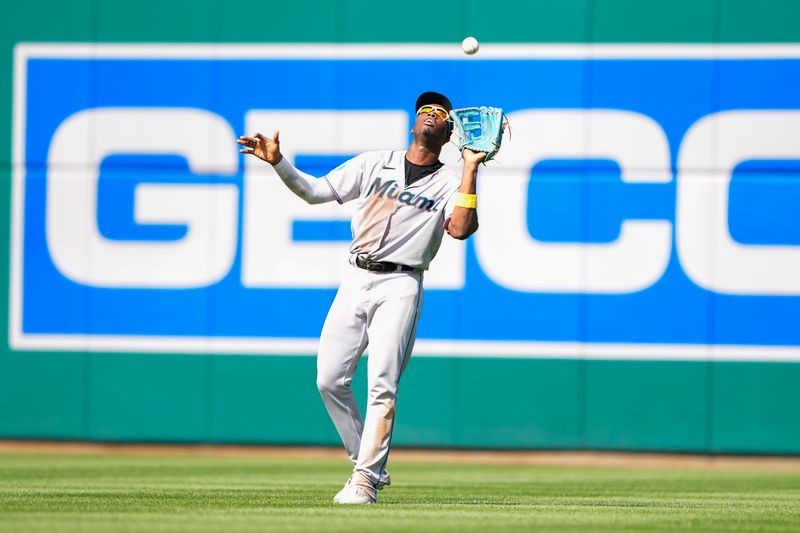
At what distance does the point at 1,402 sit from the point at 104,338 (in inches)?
47.4

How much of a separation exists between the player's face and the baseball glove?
7cm

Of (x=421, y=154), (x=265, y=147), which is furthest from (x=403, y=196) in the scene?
(x=265, y=147)

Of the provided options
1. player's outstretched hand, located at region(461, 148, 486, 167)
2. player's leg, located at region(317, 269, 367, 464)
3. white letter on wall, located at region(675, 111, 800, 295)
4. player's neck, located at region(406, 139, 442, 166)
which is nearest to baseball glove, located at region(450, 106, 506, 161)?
player's outstretched hand, located at region(461, 148, 486, 167)

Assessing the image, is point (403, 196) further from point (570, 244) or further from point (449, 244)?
point (570, 244)

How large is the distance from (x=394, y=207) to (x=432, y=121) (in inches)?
19.6

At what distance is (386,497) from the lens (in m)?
7.38

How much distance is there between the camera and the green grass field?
19.0 ft

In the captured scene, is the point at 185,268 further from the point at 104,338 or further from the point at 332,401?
the point at 332,401

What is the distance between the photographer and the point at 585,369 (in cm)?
1206

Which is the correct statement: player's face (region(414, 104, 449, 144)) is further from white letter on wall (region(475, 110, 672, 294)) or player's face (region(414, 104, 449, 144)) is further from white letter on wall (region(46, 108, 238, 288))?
white letter on wall (region(46, 108, 238, 288))

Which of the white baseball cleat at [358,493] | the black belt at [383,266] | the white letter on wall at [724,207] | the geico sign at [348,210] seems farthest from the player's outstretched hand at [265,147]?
the white letter on wall at [724,207]

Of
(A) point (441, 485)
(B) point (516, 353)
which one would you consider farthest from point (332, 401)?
(B) point (516, 353)

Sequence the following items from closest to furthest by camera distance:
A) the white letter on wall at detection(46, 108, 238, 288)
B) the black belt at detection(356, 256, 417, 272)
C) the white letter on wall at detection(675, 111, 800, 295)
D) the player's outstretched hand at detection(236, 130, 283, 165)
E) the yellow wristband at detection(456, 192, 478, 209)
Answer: the yellow wristband at detection(456, 192, 478, 209)
the player's outstretched hand at detection(236, 130, 283, 165)
the black belt at detection(356, 256, 417, 272)
the white letter on wall at detection(675, 111, 800, 295)
the white letter on wall at detection(46, 108, 238, 288)

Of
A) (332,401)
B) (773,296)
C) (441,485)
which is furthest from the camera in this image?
(773,296)
